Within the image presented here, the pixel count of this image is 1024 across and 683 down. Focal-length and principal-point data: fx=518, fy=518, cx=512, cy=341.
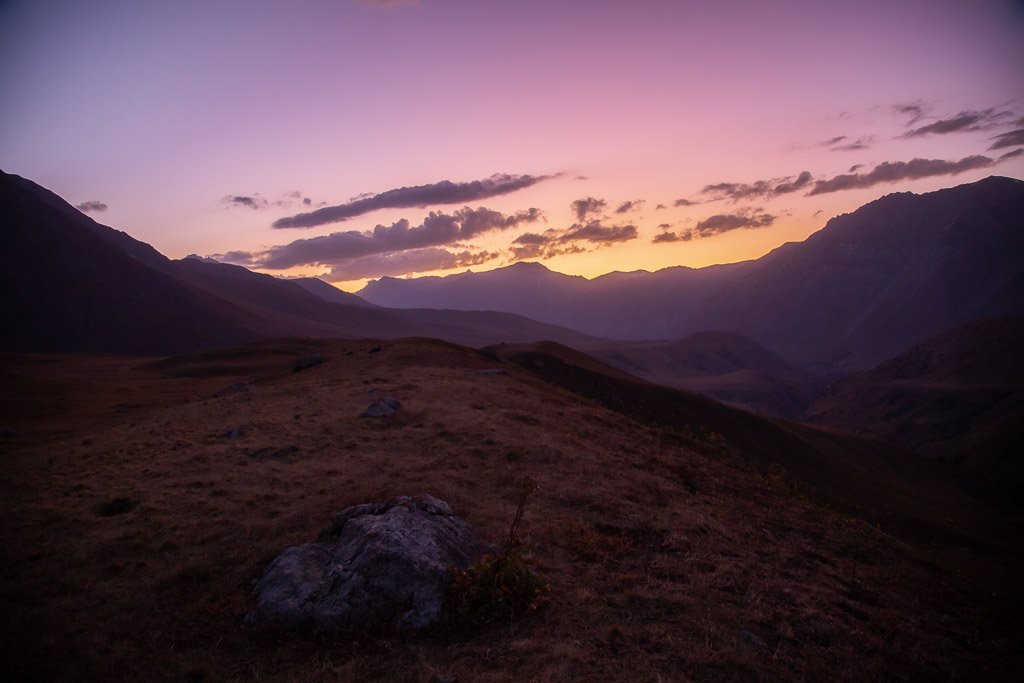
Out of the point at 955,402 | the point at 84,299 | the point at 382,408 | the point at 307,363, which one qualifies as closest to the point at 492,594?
the point at 382,408

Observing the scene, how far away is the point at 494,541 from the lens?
12188 millimetres

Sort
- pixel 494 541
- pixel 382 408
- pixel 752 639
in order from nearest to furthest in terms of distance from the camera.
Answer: pixel 752 639 < pixel 494 541 < pixel 382 408

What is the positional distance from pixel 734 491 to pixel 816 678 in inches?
407

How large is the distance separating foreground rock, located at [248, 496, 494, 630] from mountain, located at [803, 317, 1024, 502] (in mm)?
83587

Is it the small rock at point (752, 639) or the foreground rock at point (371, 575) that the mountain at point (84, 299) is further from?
the small rock at point (752, 639)

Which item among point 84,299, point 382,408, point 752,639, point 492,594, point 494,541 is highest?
point 84,299

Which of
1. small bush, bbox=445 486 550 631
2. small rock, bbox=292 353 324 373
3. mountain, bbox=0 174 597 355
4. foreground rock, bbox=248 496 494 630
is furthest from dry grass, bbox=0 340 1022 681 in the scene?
mountain, bbox=0 174 597 355

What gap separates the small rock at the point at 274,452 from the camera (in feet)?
63.0

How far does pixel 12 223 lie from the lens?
14525cm

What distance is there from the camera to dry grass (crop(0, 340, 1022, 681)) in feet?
27.7

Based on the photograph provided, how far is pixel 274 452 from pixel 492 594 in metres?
13.4

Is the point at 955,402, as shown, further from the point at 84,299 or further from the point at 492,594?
the point at 84,299

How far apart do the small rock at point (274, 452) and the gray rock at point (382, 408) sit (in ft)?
13.0

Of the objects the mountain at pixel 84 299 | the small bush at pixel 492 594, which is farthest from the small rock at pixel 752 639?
the mountain at pixel 84 299
